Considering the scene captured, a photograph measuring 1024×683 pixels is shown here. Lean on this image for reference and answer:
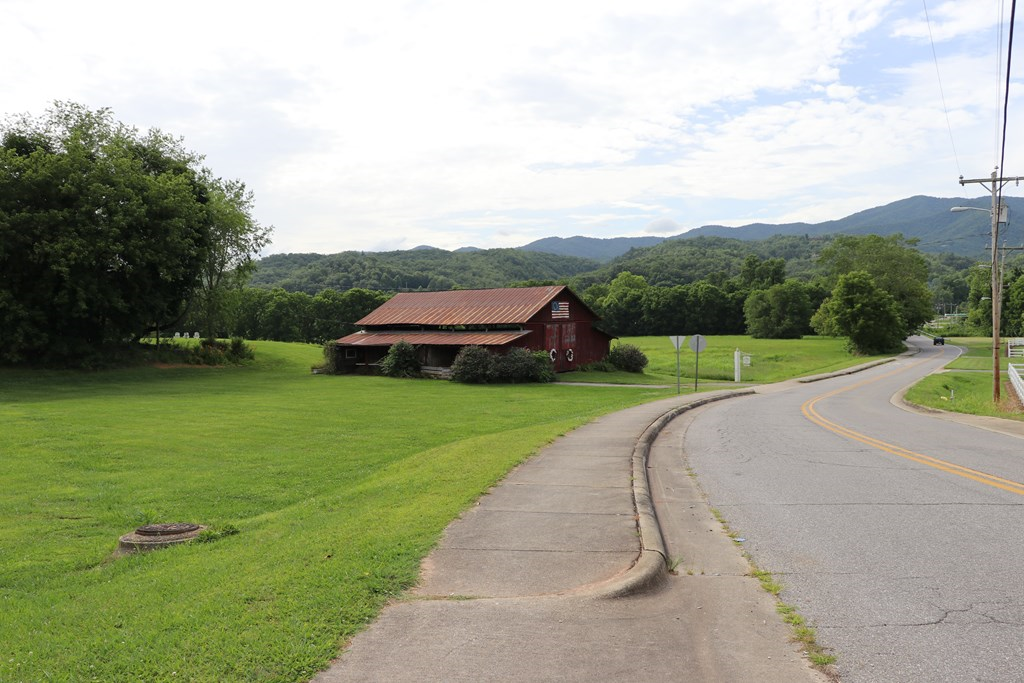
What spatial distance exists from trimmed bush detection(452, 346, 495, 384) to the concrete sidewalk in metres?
33.3

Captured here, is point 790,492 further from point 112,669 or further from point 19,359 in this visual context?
point 19,359

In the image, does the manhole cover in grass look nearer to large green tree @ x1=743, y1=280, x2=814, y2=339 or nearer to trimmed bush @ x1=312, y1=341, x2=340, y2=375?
trimmed bush @ x1=312, y1=341, x2=340, y2=375

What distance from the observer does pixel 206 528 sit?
29.2 feet

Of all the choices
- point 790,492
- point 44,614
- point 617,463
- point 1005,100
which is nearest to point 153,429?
point 617,463

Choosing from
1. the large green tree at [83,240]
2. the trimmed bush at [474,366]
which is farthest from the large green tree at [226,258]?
the trimmed bush at [474,366]

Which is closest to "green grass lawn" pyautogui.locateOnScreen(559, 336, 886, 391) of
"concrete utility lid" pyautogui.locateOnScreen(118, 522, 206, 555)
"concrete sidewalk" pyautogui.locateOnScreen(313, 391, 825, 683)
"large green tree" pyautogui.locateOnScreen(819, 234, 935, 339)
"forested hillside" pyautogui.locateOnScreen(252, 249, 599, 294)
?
"large green tree" pyautogui.locateOnScreen(819, 234, 935, 339)

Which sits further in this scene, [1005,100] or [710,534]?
[1005,100]

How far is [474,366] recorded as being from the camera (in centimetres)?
4272

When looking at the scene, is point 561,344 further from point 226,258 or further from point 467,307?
point 226,258

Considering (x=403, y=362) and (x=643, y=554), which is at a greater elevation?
(x=403, y=362)

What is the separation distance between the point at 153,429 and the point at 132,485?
7.95m

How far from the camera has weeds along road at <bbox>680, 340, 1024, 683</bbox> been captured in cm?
488

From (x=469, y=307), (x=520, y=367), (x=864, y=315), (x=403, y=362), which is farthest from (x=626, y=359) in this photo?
(x=864, y=315)

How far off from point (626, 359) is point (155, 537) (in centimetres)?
4668
